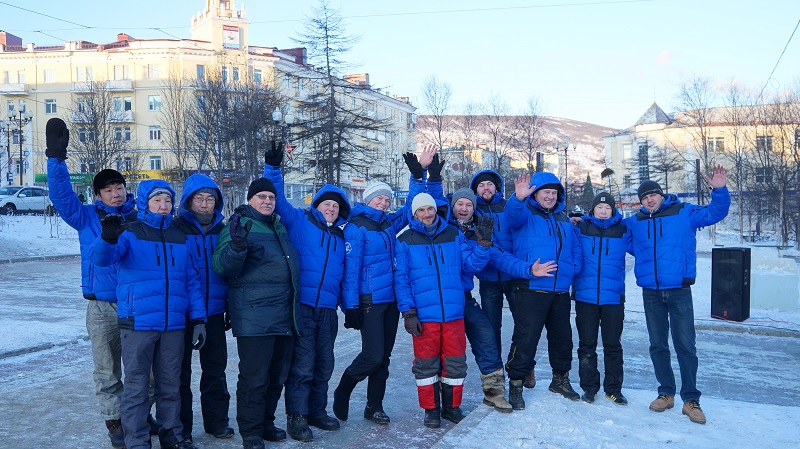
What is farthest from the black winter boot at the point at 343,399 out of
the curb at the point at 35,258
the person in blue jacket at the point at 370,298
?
the curb at the point at 35,258

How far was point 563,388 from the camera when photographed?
239 inches

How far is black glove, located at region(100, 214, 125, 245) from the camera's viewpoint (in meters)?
4.46

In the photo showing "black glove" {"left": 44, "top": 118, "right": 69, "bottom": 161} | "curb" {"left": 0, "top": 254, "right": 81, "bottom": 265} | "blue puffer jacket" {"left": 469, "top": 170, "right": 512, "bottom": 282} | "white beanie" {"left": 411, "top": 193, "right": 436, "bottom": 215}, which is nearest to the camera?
"black glove" {"left": 44, "top": 118, "right": 69, "bottom": 161}

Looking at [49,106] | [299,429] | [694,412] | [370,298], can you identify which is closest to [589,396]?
[694,412]

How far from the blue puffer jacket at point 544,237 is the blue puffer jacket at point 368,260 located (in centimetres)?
114

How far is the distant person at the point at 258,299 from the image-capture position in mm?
4996

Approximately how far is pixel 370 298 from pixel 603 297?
214cm

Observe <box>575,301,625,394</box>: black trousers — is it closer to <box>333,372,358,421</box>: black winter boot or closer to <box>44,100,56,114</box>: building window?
<box>333,372,358,421</box>: black winter boot

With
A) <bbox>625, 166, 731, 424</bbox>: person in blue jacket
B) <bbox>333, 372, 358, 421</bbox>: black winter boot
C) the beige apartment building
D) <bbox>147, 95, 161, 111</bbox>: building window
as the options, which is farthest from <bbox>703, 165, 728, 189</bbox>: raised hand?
<bbox>147, 95, 161, 111</bbox>: building window

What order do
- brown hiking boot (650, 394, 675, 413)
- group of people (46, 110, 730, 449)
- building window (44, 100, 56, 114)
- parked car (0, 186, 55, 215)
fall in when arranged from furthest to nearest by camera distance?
building window (44, 100, 56, 114), parked car (0, 186, 55, 215), brown hiking boot (650, 394, 675, 413), group of people (46, 110, 730, 449)

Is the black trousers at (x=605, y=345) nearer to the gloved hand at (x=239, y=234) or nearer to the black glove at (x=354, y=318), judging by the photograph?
the black glove at (x=354, y=318)

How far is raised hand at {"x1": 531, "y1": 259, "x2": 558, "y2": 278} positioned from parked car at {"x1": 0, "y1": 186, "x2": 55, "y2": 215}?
4048 cm

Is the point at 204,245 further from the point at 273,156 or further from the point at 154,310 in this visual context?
the point at 273,156

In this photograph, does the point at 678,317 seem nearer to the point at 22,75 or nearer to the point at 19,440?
the point at 19,440
